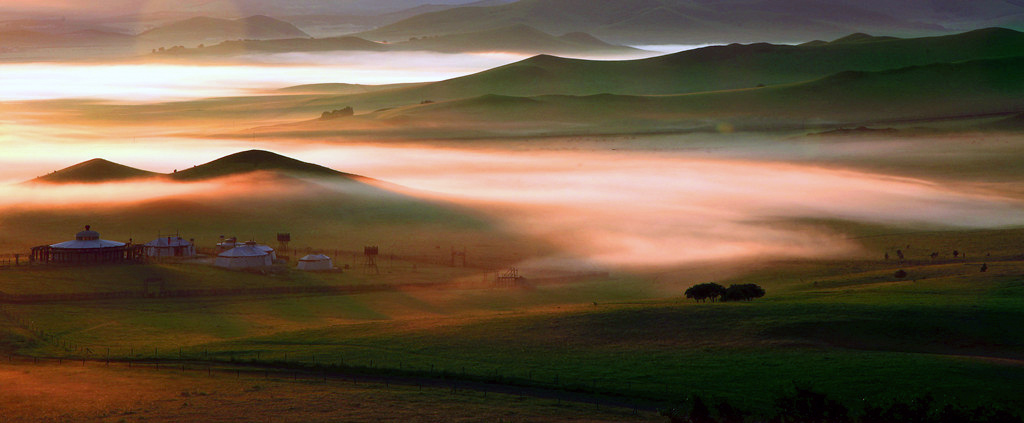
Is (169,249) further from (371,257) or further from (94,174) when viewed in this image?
(94,174)

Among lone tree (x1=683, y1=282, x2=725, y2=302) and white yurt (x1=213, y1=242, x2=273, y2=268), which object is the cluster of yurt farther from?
lone tree (x1=683, y1=282, x2=725, y2=302)

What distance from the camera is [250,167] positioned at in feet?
627

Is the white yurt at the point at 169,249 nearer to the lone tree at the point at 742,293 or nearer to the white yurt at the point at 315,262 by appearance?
the white yurt at the point at 315,262

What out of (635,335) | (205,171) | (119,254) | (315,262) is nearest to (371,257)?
(315,262)

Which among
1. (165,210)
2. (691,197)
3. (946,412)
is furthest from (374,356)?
(691,197)

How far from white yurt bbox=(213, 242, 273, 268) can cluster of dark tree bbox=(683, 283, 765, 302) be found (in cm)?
4240

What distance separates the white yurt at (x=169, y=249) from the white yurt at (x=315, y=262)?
12.9 m

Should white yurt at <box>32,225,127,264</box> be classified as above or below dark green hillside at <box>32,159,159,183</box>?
below

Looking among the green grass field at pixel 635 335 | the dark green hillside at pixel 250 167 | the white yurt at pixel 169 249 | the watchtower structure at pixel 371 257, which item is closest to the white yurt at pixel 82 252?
the white yurt at pixel 169 249

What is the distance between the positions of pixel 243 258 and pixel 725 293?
153ft

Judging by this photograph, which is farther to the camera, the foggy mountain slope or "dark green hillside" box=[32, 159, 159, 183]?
"dark green hillside" box=[32, 159, 159, 183]

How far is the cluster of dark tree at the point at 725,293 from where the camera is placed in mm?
100875

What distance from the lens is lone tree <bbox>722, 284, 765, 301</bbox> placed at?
101 m

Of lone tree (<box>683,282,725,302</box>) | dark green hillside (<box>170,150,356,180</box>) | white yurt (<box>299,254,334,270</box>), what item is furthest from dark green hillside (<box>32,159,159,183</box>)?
lone tree (<box>683,282,725,302</box>)
